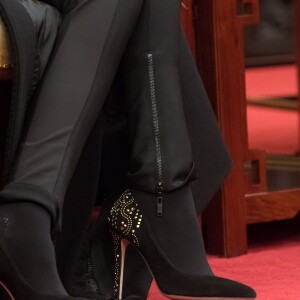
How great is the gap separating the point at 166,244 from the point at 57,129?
0.22 meters

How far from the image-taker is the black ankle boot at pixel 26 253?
122 cm

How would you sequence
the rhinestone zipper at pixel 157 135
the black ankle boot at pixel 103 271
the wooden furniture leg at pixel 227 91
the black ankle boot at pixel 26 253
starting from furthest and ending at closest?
the wooden furniture leg at pixel 227 91, the black ankle boot at pixel 103 271, the rhinestone zipper at pixel 157 135, the black ankle boot at pixel 26 253

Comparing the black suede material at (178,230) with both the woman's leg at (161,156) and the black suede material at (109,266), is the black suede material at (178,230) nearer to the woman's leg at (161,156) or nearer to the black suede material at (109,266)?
the woman's leg at (161,156)

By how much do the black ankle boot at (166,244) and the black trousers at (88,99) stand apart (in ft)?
0.14

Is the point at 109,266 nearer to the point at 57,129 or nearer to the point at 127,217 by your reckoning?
the point at 127,217

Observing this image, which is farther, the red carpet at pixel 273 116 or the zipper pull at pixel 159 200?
the red carpet at pixel 273 116

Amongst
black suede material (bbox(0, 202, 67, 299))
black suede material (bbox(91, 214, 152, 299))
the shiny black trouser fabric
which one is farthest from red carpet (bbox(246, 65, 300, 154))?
black suede material (bbox(0, 202, 67, 299))

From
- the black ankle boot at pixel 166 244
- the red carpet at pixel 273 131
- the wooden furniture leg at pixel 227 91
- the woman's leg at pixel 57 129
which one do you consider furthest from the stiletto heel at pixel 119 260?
the red carpet at pixel 273 131

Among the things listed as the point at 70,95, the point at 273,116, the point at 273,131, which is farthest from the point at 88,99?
the point at 273,116

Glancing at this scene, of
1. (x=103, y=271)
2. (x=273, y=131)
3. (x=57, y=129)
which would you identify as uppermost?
(x=57, y=129)

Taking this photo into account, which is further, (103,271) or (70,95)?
(103,271)

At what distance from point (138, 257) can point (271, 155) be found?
811mm

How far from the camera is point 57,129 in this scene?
1.30 metres

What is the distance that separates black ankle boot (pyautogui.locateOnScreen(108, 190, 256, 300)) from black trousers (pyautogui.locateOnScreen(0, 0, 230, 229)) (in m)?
0.04
